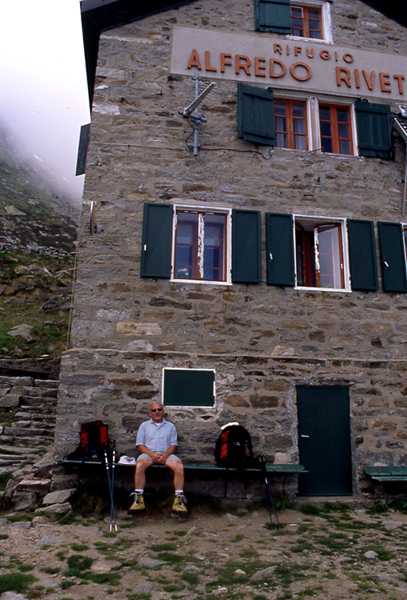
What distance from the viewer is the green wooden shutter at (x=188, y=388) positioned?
21.9ft

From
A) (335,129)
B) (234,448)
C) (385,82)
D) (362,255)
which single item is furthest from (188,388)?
(385,82)

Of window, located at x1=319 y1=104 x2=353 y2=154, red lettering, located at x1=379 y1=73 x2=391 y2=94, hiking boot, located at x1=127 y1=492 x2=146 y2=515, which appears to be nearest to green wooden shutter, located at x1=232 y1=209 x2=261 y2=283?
window, located at x1=319 y1=104 x2=353 y2=154

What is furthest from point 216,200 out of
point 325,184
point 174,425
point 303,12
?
point 303,12

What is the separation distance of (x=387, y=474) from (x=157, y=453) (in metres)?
3.34

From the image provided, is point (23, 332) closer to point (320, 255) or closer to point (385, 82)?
point (320, 255)

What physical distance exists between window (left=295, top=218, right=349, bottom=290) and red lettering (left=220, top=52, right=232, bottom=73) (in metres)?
3.02

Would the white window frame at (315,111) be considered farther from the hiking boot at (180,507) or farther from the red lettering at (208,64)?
the hiking boot at (180,507)

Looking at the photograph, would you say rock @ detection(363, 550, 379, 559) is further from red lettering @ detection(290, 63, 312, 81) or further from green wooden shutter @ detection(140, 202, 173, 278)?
red lettering @ detection(290, 63, 312, 81)

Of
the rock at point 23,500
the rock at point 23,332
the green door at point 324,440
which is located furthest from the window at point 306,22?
the rock at point 23,332

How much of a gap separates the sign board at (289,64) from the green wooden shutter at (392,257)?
262 cm

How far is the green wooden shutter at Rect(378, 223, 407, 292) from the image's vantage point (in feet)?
25.1

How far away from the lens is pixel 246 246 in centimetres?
741

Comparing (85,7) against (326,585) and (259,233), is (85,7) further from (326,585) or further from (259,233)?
(326,585)

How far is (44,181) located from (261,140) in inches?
2276
